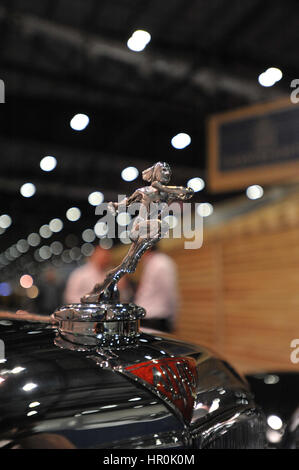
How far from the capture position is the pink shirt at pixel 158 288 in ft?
8.16

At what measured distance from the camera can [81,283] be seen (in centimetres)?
139

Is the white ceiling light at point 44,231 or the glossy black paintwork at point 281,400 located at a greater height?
the white ceiling light at point 44,231

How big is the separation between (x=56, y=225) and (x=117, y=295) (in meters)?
0.96

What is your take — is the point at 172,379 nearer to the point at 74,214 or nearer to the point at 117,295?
the point at 117,295

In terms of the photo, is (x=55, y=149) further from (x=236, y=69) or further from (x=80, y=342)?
(x=80, y=342)

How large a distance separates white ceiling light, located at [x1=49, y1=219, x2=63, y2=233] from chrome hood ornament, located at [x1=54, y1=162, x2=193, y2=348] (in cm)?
86

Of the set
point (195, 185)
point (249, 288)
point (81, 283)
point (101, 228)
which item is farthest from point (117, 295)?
point (249, 288)

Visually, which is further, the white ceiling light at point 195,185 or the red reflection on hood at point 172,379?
the white ceiling light at point 195,185

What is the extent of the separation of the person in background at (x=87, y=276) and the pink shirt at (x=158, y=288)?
658 millimetres

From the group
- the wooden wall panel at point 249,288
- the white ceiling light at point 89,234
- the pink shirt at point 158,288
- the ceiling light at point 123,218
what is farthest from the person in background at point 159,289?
the wooden wall panel at point 249,288

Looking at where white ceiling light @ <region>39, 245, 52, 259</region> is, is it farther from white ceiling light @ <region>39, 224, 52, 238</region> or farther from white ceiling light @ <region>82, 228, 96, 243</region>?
white ceiling light @ <region>82, 228, 96, 243</region>

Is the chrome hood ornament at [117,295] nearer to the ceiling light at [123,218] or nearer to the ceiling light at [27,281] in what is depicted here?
the ceiling light at [123,218]

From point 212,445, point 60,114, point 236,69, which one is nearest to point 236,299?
point 236,69

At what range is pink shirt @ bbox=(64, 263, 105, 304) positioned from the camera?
1.32m
